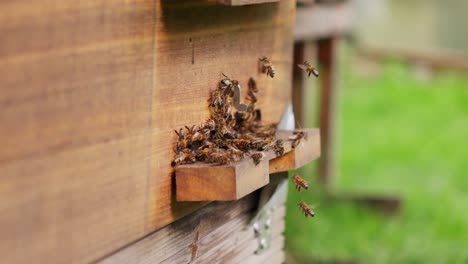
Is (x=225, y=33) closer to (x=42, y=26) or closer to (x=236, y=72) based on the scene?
(x=236, y=72)

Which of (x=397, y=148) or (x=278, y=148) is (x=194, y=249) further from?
(x=397, y=148)

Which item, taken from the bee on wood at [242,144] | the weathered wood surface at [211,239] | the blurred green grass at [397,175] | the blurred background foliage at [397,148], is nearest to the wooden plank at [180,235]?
the weathered wood surface at [211,239]

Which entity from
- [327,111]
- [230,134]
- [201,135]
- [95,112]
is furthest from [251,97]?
[327,111]

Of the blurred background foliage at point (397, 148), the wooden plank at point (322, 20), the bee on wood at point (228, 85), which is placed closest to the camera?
the bee on wood at point (228, 85)

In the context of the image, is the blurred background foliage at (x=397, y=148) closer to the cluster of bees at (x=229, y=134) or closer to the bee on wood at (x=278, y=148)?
the cluster of bees at (x=229, y=134)

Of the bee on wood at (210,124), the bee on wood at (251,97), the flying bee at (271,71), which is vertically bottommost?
the bee on wood at (210,124)

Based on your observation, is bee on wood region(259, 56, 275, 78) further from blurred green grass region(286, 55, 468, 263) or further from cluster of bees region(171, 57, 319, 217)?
blurred green grass region(286, 55, 468, 263)
